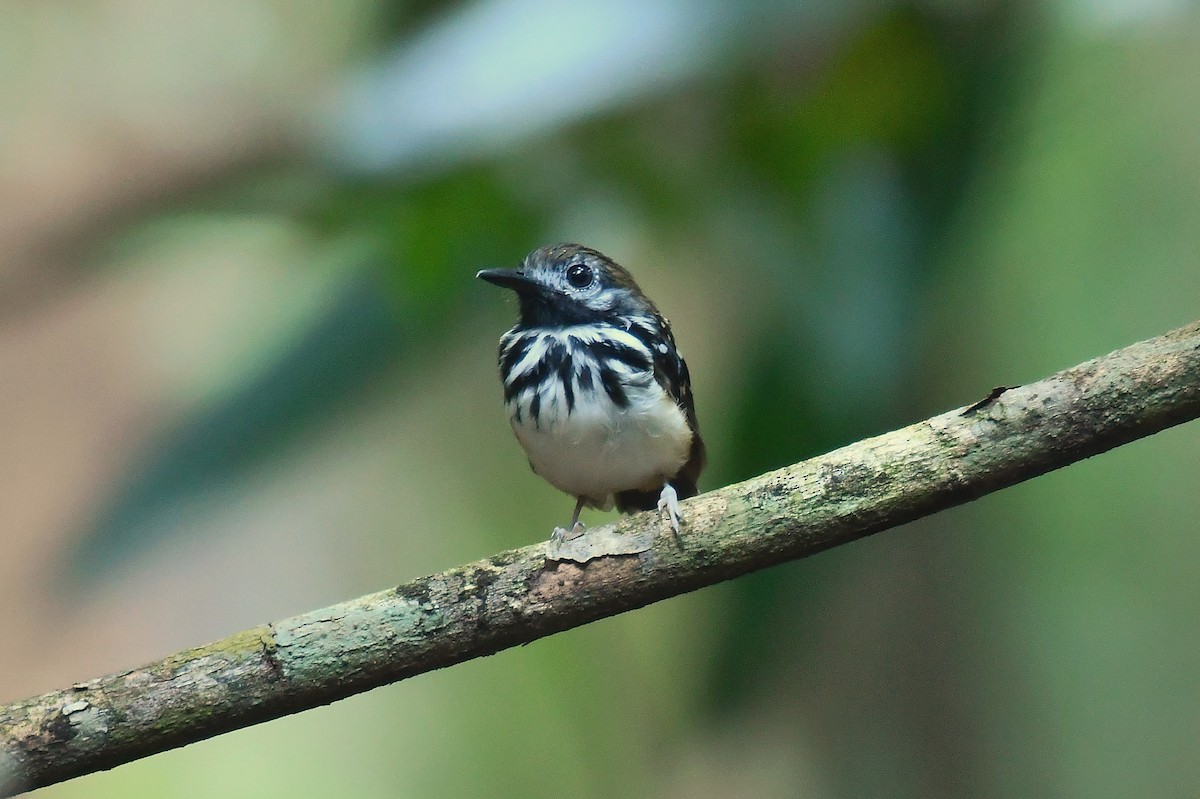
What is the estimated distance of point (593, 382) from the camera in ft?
10.3

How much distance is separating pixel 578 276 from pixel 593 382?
50 centimetres

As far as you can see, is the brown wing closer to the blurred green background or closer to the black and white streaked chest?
the black and white streaked chest

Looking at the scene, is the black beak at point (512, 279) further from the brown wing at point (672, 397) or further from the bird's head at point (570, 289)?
the brown wing at point (672, 397)

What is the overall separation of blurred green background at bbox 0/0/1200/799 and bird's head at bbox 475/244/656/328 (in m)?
0.21

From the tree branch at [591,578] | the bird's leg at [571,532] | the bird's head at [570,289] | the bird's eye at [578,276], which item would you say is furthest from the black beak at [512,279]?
the tree branch at [591,578]

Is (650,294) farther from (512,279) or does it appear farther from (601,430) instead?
(601,430)

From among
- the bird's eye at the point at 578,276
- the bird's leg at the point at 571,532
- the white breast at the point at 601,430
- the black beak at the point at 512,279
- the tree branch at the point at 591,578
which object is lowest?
the tree branch at the point at 591,578

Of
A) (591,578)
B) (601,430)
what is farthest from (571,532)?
(601,430)

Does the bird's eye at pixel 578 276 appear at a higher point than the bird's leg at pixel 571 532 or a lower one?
higher

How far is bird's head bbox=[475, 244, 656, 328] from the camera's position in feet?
11.3

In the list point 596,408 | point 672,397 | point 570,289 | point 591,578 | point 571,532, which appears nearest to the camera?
point 591,578

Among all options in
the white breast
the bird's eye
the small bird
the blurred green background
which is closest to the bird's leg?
the small bird

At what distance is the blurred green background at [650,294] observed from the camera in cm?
355

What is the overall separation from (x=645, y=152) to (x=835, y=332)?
902 mm
